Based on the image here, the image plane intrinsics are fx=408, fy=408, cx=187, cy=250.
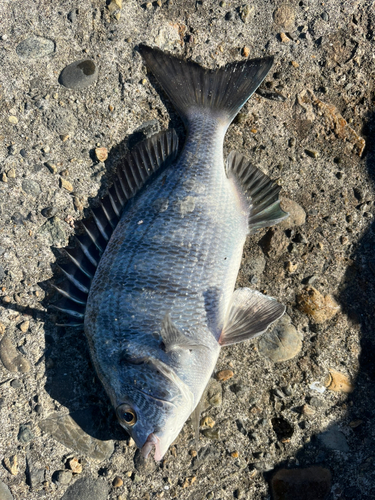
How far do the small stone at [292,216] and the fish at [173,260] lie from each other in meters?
0.15

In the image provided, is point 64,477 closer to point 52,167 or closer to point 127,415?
point 127,415

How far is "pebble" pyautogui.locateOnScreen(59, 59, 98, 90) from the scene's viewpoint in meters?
3.00

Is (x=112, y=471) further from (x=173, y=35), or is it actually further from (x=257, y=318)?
(x=173, y=35)

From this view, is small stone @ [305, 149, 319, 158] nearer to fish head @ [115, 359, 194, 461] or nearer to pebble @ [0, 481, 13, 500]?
fish head @ [115, 359, 194, 461]

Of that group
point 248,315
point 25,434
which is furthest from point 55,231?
point 248,315

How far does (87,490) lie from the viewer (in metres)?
2.54

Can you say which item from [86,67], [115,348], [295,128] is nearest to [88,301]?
[115,348]

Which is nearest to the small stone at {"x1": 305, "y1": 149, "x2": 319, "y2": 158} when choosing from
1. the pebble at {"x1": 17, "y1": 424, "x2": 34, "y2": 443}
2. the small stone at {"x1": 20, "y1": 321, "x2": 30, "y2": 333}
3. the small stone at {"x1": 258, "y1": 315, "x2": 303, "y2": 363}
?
the small stone at {"x1": 258, "y1": 315, "x2": 303, "y2": 363}

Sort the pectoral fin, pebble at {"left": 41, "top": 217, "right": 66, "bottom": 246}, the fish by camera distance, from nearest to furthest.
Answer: the fish
the pectoral fin
pebble at {"left": 41, "top": 217, "right": 66, "bottom": 246}

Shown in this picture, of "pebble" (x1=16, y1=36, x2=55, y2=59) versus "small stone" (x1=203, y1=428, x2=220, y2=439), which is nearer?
"small stone" (x1=203, y1=428, x2=220, y2=439)

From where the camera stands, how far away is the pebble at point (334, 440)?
2.61 meters

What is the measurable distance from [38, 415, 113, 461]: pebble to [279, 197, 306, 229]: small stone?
1.87m

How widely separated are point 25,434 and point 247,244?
6.30ft

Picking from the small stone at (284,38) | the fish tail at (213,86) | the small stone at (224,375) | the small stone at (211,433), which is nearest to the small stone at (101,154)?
the fish tail at (213,86)
